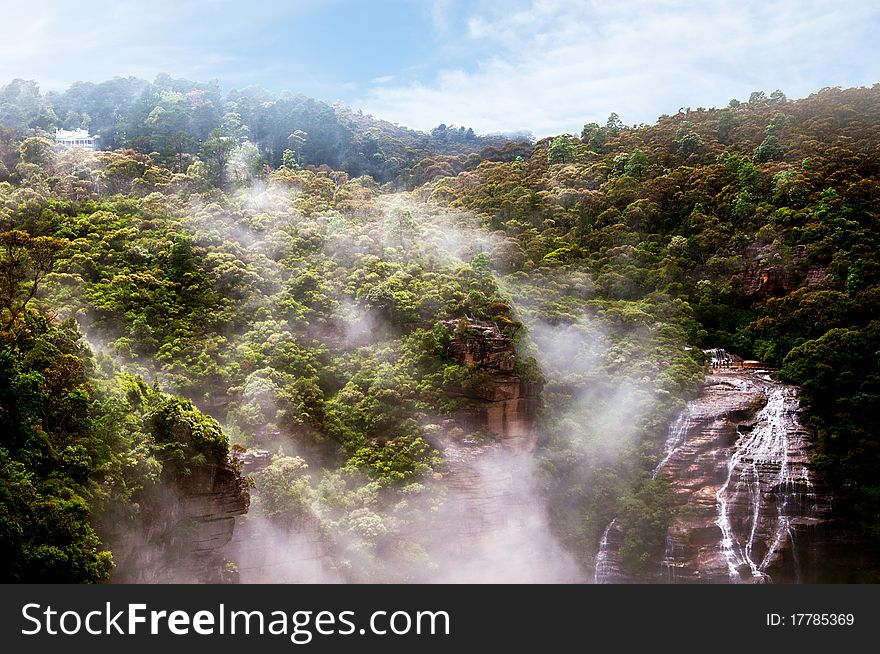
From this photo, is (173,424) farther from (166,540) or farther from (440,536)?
(440,536)

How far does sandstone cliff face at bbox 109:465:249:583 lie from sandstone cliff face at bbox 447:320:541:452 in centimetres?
919

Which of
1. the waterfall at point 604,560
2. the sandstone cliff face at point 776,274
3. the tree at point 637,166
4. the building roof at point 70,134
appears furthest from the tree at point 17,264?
the building roof at point 70,134

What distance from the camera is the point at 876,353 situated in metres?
25.8

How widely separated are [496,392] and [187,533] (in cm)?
1202

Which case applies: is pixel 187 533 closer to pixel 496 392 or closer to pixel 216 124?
pixel 496 392

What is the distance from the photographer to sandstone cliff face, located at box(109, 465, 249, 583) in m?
16.8

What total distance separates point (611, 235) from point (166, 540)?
26.3m

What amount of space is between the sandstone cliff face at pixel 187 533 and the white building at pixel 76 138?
3969 centimetres

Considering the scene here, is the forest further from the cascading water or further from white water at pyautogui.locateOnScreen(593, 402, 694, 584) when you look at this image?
the cascading water

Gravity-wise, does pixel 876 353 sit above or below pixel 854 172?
below

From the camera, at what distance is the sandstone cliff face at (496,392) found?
2570cm

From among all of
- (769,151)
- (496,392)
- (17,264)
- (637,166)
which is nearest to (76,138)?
(17,264)

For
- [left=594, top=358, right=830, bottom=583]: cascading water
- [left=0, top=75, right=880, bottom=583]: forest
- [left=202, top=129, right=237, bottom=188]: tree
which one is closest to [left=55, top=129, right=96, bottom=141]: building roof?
[left=0, top=75, right=880, bottom=583]: forest

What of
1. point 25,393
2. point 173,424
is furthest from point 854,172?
point 25,393
